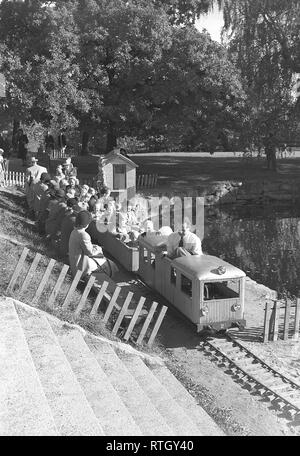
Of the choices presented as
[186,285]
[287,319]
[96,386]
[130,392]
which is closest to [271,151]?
[287,319]

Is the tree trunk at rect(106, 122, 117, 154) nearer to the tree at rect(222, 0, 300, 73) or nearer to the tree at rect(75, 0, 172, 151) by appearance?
the tree at rect(75, 0, 172, 151)

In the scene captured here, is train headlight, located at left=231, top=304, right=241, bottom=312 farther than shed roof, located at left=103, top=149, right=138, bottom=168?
No

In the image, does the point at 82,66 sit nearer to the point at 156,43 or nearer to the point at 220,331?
the point at 156,43

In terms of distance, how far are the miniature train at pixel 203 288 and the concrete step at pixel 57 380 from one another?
3809 mm

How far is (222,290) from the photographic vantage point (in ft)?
41.8

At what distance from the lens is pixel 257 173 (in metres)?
37.9

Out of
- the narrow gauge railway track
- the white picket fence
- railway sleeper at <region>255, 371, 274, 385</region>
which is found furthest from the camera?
the white picket fence

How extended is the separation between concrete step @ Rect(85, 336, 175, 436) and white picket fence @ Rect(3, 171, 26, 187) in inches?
666

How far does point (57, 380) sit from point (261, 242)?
1870 cm

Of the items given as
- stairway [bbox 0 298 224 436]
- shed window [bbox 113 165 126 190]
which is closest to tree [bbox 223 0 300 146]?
shed window [bbox 113 165 126 190]

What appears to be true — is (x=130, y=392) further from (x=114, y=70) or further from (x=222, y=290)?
(x=114, y=70)

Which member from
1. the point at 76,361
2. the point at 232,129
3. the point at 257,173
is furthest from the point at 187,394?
the point at 257,173

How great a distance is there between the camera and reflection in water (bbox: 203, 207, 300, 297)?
1931 centimetres

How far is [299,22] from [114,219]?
2295 cm
